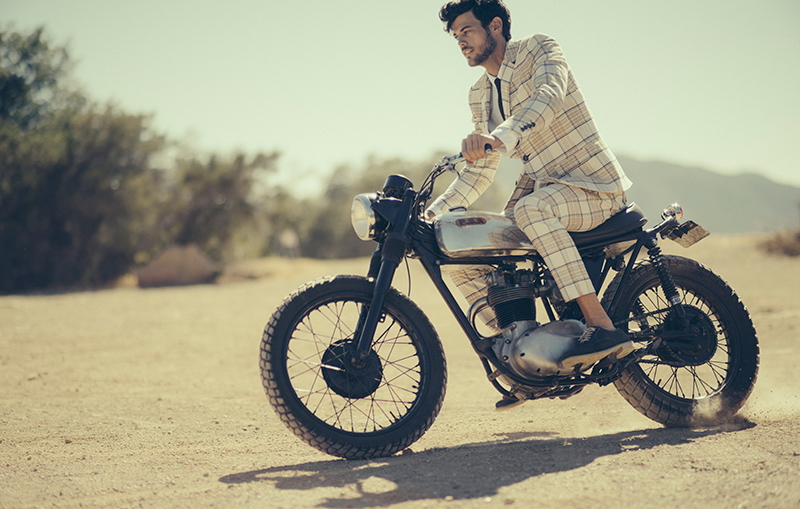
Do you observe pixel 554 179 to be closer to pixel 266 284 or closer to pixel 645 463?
pixel 645 463

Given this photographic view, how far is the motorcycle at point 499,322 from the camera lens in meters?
3.41

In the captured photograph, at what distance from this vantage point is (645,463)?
10.3 feet

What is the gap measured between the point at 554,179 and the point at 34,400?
4249 millimetres

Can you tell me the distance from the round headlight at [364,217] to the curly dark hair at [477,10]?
114 centimetres

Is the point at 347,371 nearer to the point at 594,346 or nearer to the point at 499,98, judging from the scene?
the point at 594,346

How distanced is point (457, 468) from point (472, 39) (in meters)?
2.29

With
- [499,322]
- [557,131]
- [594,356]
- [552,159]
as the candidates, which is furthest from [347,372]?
[557,131]

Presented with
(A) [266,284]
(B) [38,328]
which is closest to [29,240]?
(A) [266,284]

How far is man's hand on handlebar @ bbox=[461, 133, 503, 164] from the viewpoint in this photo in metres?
3.36

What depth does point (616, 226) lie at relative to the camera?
386cm

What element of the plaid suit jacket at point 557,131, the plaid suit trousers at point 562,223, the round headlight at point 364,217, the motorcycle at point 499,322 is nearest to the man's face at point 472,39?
the plaid suit jacket at point 557,131

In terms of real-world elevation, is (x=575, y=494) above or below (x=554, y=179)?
below

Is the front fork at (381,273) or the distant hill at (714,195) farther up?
the distant hill at (714,195)

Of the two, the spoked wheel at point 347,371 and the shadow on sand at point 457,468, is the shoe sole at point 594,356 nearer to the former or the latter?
the shadow on sand at point 457,468
